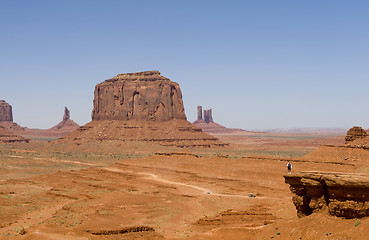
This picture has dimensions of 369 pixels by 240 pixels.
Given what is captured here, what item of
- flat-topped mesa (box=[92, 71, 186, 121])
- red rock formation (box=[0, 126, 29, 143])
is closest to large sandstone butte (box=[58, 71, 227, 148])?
flat-topped mesa (box=[92, 71, 186, 121])

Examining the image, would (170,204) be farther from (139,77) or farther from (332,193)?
(139,77)

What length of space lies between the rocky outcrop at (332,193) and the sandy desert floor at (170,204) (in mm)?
568

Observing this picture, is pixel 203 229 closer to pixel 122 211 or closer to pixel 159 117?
pixel 122 211

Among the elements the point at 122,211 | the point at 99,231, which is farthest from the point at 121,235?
the point at 122,211

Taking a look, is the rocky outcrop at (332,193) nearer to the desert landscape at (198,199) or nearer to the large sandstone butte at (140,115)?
the desert landscape at (198,199)

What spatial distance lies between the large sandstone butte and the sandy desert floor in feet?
213

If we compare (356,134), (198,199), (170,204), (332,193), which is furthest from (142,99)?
(332,193)

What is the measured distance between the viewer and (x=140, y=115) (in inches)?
5645

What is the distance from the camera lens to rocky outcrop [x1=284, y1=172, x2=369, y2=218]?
54.7 ft

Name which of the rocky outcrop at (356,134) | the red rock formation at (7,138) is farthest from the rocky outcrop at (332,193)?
the red rock formation at (7,138)

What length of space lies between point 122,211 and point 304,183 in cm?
1839

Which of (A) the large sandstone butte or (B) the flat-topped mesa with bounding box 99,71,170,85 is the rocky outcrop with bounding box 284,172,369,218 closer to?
(A) the large sandstone butte

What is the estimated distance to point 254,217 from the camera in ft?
88.4

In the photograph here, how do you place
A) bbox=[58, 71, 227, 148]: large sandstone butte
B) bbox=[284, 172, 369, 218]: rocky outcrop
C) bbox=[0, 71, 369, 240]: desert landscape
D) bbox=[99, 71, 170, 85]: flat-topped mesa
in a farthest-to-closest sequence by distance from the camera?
bbox=[99, 71, 170, 85]: flat-topped mesa
bbox=[58, 71, 227, 148]: large sandstone butte
bbox=[0, 71, 369, 240]: desert landscape
bbox=[284, 172, 369, 218]: rocky outcrop
